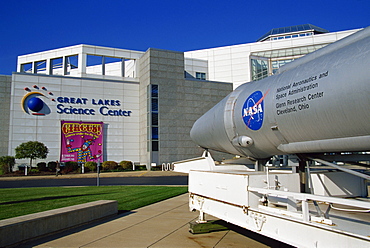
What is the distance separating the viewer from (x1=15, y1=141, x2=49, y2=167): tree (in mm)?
34188

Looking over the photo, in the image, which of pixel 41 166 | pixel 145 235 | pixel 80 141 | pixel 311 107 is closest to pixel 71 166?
pixel 41 166

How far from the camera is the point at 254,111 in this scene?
240 inches

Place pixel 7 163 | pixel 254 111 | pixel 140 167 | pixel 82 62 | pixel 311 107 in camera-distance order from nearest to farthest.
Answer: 1. pixel 311 107
2. pixel 254 111
3. pixel 7 163
4. pixel 140 167
5. pixel 82 62

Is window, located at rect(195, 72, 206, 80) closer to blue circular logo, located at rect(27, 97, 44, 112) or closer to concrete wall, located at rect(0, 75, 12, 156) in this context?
blue circular logo, located at rect(27, 97, 44, 112)

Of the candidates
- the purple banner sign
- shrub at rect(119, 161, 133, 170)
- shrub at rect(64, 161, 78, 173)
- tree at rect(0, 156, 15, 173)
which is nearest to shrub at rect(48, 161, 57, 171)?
shrub at rect(64, 161, 78, 173)

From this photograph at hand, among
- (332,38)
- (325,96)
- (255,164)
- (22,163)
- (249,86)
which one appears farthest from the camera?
(332,38)

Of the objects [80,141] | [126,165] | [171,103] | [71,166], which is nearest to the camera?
[71,166]

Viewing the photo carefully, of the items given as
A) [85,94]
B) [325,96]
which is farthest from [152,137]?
[325,96]

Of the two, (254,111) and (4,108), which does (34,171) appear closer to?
(4,108)

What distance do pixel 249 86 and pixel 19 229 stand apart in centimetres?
591

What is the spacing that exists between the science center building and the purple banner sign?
0.37ft

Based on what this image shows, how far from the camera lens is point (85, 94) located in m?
39.2

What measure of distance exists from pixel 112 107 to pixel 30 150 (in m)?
10.9

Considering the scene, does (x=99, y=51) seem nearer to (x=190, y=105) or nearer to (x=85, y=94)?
(x=85, y=94)
